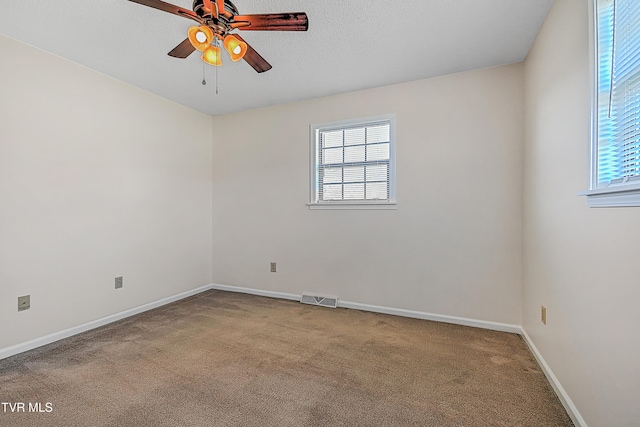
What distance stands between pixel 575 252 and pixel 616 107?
75 centimetres

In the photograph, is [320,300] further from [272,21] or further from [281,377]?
[272,21]

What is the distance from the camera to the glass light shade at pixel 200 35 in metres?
1.59

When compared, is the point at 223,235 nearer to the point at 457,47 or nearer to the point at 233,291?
the point at 233,291

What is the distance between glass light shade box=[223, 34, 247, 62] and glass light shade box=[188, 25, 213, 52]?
10 centimetres

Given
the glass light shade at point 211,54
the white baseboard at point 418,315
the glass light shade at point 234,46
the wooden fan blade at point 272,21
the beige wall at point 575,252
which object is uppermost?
the wooden fan blade at point 272,21

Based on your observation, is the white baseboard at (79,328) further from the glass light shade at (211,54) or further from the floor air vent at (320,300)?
the glass light shade at (211,54)

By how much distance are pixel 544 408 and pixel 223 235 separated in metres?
3.75

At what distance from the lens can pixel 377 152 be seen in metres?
3.23

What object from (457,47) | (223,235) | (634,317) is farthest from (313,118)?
(634,317)

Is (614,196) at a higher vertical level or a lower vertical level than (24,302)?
higher

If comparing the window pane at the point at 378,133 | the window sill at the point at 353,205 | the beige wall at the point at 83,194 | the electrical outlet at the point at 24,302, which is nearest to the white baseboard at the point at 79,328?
the beige wall at the point at 83,194

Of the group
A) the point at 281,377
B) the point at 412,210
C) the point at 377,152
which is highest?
the point at 377,152

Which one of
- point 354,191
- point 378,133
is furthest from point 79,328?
point 378,133

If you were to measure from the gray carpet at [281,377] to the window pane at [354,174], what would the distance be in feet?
5.27
